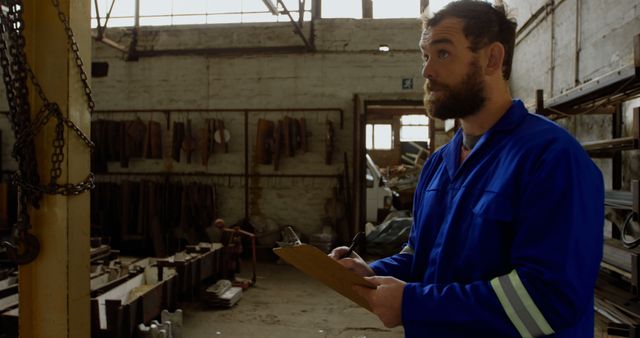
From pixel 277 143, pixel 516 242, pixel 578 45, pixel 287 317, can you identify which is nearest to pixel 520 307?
pixel 516 242

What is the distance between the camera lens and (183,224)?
7.47 m

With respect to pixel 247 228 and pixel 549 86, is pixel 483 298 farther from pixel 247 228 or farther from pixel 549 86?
pixel 247 228

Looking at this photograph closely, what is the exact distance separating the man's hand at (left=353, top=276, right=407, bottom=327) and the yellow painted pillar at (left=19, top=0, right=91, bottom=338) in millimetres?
1597

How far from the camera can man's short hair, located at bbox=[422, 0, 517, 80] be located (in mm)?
1378

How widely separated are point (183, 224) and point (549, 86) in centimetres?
541

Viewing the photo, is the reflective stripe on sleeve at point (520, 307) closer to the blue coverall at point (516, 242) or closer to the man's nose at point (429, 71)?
the blue coverall at point (516, 242)

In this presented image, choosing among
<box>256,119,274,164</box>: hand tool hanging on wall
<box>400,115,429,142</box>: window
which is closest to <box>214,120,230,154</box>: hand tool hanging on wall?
<box>256,119,274,164</box>: hand tool hanging on wall

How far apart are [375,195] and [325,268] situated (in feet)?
28.0

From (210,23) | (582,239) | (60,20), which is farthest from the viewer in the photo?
(210,23)

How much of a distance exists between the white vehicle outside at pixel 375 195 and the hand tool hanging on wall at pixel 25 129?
7.86 meters

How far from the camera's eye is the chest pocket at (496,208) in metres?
1.18

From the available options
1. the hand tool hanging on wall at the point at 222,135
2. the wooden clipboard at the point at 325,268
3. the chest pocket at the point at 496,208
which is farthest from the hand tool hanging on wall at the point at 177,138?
the chest pocket at the point at 496,208

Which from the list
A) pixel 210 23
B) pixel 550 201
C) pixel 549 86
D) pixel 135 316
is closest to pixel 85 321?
pixel 135 316

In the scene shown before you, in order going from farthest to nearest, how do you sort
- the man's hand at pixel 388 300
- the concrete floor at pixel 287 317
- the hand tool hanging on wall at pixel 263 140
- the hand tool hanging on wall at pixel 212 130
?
the hand tool hanging on wall at pixel 212 130
the hand tool hanging on wall at pixel 263 140
the concrete floor at pixel 287 317
the man's hand at pixel 388 300
